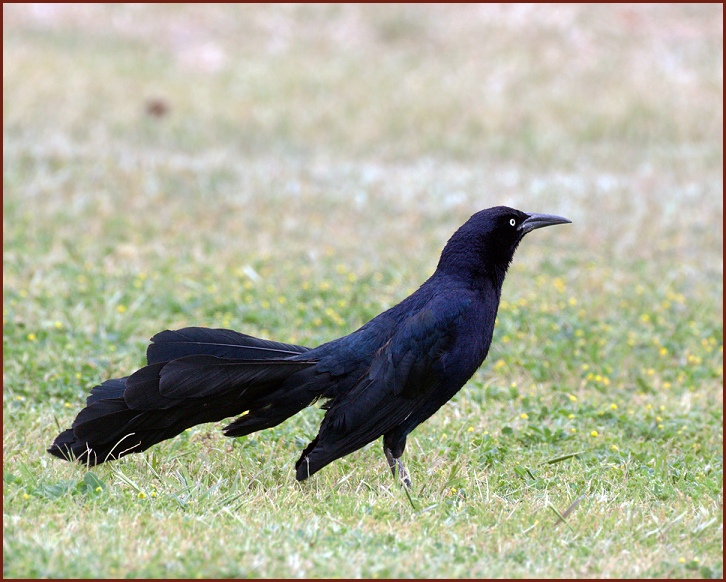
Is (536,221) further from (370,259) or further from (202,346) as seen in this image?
(370,259)

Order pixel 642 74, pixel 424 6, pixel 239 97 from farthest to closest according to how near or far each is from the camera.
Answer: pixel 424 6 < pixel 642 74 < pixel 239 97

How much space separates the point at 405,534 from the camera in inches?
166

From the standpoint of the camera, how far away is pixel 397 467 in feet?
16.6

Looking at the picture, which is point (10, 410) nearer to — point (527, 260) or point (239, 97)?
point (527, 260)

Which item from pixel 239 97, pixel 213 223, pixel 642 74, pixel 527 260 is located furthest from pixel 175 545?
pixel 642 74

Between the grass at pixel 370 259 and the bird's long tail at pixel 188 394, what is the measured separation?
195 mm

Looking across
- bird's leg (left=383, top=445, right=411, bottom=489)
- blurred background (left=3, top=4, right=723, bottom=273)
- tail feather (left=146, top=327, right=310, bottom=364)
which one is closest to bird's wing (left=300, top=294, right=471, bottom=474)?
bird's leg (left=383, top=445, right=411, bottom=489)

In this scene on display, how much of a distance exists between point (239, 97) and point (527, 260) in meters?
7.85

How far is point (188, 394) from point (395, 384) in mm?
963

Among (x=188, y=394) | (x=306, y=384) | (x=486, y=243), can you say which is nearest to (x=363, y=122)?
(x=486, y=243)

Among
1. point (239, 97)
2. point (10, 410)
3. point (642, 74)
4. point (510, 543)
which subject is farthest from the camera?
point (642, 74)

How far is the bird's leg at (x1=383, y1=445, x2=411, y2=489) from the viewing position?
4941 mm

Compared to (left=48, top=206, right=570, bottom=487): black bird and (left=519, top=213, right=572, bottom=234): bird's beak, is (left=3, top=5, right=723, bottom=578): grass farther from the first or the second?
(left=519, top=213, right=572, bottom=234): bird's beak

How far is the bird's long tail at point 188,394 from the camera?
4758mm
